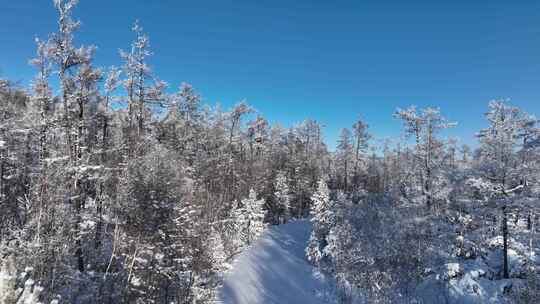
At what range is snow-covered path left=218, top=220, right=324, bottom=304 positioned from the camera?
1775cm

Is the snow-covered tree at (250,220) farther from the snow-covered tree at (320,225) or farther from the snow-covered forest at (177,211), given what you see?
the snow-covered tree at (320,225)

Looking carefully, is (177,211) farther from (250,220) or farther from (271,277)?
(250,220)

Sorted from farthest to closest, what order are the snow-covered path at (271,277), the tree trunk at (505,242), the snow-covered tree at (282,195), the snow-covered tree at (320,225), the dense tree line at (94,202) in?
the snow-covered tree at (282,195), the snow-covered tree at (320,225), the snow-covered path at (271,277), the tree trunk at (505,242), the dense tree line at (94,202)

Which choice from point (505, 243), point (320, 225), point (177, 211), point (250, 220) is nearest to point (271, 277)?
point (320, 225)

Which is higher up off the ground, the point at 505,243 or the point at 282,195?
the point at 282,195

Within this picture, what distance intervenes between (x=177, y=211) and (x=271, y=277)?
11289mm

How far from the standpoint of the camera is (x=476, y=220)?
2070cm

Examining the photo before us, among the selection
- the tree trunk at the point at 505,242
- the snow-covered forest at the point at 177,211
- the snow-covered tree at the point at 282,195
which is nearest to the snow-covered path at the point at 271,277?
the snow-covered forest at the point at 177,211

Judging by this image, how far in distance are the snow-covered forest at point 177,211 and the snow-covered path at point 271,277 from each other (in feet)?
2.57

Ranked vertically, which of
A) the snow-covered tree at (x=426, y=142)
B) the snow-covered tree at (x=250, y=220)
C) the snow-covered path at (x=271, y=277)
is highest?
the snow-covered tree at (x=426, y=142)

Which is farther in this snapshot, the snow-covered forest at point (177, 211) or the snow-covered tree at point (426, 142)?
the snow-covered tree at point (426, 142)

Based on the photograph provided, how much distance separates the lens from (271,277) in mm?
21000

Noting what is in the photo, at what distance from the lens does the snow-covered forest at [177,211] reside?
34.6ft

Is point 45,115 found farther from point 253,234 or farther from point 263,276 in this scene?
point 253,234
